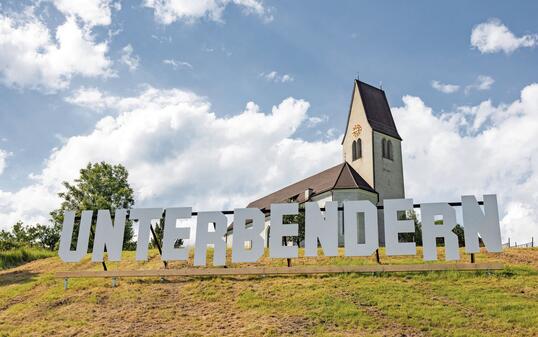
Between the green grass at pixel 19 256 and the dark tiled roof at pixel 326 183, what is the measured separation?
22634 millimetres

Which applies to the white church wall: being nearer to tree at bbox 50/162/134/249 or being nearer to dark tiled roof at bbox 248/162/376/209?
dark tiled roof at bbox 248/162/376/209

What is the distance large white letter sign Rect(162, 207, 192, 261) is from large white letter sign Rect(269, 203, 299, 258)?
323cm

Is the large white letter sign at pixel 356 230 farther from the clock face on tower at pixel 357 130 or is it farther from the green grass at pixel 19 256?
the clock face on tower at pixel 357 130

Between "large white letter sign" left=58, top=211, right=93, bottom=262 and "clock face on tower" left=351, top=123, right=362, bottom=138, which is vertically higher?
"clock face on tower" left=351, top=123, right=362, bottom=138

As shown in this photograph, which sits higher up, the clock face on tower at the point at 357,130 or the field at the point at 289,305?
the clock face on tower at the point at 357,130

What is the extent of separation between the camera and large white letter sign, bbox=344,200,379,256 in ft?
62.7

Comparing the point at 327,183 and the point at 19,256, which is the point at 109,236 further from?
the point at 327,183

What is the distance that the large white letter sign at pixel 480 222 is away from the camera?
18.5 meters

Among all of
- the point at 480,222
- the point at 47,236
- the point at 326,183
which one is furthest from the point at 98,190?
the point at 480,222

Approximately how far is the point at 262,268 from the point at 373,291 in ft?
14.5

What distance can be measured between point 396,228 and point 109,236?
10.9 m

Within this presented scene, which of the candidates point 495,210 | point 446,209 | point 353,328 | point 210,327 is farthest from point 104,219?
point 495,210

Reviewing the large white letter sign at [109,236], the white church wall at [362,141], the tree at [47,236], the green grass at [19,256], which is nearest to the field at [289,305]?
the large white letter sign at [109,236]

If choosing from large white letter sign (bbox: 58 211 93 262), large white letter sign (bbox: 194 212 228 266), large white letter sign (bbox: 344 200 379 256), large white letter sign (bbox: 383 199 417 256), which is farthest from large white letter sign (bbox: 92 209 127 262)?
large white letter sign (bbox: 383 199 417 256)
